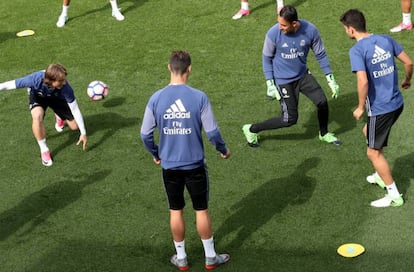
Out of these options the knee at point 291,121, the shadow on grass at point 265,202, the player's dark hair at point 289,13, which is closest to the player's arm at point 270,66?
the knee at point 291,121

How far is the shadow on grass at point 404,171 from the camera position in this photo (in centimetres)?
Result: 888

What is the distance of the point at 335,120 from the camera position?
1084 centimetres

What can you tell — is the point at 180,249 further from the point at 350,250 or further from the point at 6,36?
the point at 6,36

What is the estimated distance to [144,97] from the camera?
39.3 ft

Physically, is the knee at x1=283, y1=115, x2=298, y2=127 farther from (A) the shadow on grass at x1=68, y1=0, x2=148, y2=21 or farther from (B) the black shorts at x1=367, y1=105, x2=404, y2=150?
(A) the shadow on grass at x1=68, y1=0, x2=148, y2=21

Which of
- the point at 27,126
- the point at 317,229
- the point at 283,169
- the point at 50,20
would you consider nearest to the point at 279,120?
the point at 283,169

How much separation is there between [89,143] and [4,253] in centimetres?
292

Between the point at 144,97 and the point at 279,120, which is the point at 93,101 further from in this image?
the point at 279,120

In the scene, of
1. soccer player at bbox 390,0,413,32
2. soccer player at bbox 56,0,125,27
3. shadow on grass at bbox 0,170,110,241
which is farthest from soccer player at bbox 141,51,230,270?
soccer player at bbox 56,0,125,27

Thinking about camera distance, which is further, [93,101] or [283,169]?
[93,101]

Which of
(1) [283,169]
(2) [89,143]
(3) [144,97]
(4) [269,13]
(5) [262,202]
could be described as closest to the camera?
(5) [262,202]

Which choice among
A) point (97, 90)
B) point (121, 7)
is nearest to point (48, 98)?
point (97, 90)

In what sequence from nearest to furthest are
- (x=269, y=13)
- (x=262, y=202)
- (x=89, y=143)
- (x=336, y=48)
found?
(x=262, y=202) → (x=89, y=143) → (x=336, y=48) → (x=269, y=13)

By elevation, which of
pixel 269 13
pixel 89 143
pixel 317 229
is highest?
pixel 269 13
